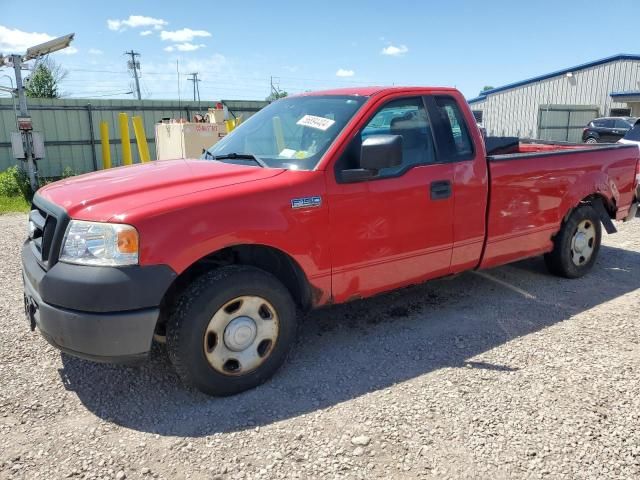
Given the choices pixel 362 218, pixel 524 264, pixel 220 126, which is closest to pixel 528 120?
pixel 220 126

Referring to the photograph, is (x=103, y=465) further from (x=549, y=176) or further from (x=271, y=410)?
(x=549, y=176)

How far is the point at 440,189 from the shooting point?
13.0ft

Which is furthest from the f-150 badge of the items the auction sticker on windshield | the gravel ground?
the gravel ground

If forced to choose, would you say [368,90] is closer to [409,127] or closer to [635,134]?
[409,127]

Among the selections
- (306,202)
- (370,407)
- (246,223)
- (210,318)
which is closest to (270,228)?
(246,223)

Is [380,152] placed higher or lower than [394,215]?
higher

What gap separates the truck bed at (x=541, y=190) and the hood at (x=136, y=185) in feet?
6.70

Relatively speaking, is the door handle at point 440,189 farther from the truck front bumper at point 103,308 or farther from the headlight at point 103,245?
the headlight at point 103,245

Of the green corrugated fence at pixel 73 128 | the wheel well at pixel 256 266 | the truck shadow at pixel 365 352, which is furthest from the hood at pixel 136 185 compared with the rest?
the green corrugated fence at pixel 73 128

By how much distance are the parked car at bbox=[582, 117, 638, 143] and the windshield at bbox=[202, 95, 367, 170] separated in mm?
23462

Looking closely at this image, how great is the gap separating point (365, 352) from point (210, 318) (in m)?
1.31

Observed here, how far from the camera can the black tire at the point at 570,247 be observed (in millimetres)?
5145

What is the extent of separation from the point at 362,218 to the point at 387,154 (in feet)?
1.58

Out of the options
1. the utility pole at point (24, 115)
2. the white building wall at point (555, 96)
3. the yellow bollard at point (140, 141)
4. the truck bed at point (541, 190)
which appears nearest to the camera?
the truck bed at point (541, 190)
